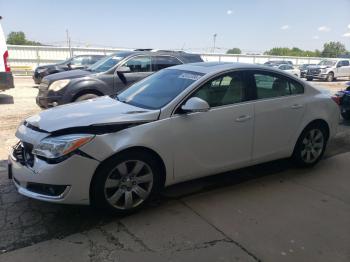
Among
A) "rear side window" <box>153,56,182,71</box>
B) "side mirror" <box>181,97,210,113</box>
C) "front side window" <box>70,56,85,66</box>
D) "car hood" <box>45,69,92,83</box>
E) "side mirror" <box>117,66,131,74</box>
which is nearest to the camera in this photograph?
"side mirror" <box>181,97,210,113</box>

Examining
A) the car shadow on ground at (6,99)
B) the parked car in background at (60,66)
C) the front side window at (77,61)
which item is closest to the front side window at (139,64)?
the car shadow on ground at (6,99)

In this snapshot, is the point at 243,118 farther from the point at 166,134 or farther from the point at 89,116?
the point at 89,116

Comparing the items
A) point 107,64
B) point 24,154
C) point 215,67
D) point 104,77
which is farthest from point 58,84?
point 215,67

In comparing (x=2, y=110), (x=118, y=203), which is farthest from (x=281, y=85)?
(x=2, y=110)

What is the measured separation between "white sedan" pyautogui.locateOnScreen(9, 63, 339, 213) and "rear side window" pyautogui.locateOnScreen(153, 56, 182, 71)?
3537 millimetres

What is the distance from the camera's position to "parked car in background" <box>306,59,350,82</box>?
2569cm

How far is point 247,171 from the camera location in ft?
16.1

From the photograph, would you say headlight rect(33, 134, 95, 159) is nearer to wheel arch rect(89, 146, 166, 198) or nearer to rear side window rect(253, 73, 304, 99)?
wheel arch rect(89, 146, 166, 198)

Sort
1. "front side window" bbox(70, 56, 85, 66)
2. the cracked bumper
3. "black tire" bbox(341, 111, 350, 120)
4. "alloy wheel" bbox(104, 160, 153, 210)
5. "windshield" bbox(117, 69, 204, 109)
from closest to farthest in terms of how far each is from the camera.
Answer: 1. the cracked bumper
2. "alloy wheel" bbox(104, 160, 153, 210)
3. "windshield" bbox(117, 69, 204, 109)
4. "black tire" bbox(341, 111, 350, 120)
5. "front side window" bbox(70, 56, 85, 66)

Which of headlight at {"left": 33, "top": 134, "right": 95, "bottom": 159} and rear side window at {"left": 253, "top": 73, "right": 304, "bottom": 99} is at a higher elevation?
rear side window at {"left": 253, "top": 73, "right": 304, "bottom": 99}

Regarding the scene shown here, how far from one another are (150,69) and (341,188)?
5081mm

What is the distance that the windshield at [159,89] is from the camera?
13.0 feet

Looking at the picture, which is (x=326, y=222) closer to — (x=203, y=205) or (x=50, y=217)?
(x=203, y=205)

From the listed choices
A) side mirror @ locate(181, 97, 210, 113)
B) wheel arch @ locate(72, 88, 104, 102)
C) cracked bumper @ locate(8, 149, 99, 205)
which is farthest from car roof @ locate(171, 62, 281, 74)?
wheel arch @ locate(72, 88, 104, 102)
